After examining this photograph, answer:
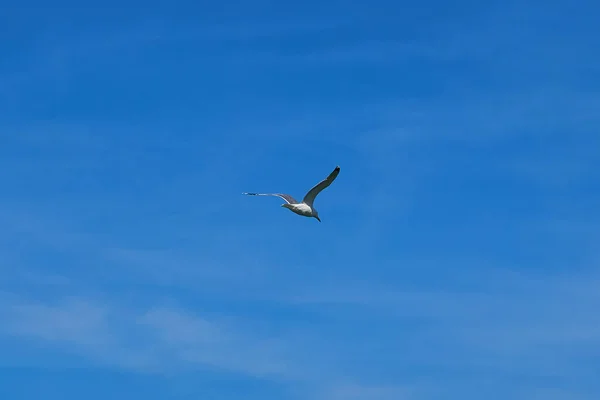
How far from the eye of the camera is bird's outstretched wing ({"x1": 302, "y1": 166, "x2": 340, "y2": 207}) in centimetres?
9700

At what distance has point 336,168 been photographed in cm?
9606

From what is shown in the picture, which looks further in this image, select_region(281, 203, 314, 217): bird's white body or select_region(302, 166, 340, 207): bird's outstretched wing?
select_region(281, 203, 314, 217): bird's white body

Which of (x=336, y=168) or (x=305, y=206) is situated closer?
(x=336, y=168)

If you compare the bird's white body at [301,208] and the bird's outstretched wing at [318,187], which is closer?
the bird's outstretched wing at [318,187]

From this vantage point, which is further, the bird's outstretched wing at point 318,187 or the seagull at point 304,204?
the seagull at point 304,204

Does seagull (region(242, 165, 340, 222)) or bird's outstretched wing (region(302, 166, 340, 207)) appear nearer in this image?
bird's outstretched wing (region(302, 166, 340, 207))

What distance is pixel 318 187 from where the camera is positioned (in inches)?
3967

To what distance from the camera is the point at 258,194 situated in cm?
9706

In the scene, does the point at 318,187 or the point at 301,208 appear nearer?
the point at 318,187

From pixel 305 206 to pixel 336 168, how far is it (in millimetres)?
10005

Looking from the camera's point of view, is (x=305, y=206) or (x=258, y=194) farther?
(x=305, y=206)

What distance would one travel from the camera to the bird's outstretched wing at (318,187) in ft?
318

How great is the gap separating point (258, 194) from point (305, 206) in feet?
30.1
